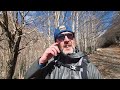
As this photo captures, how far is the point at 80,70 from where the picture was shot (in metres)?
1.34

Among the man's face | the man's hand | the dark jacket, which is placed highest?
the man's face

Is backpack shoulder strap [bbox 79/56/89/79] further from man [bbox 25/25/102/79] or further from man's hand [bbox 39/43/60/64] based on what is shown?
man's hand [bbox 39/43/60/64]

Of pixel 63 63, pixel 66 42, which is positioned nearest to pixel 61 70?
pixel 63 63

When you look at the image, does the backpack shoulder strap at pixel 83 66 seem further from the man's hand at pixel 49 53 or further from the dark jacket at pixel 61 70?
the man's hand at pixel 49 53

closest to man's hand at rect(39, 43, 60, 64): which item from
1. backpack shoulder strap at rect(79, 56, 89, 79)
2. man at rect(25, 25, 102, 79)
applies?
man at rect(25, 25, 102, 79)

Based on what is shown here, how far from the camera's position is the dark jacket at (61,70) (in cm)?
132

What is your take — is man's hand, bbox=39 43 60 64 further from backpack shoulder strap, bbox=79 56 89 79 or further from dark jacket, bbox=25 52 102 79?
backpack shoulder strap, bbox=79 56 89 79

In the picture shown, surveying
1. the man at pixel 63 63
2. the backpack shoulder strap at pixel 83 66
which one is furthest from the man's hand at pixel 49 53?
the backpack shoulder strap at pixel 83 66

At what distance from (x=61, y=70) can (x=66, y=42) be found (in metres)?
0.17

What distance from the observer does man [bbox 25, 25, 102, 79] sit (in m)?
1.32

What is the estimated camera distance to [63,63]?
1366mm

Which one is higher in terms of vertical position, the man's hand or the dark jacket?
the man's hand

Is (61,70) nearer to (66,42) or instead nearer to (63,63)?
(63,63)
